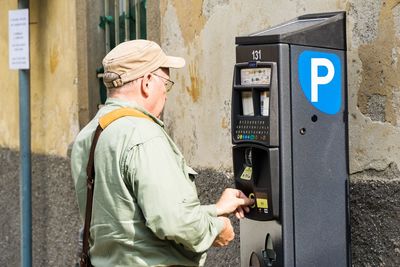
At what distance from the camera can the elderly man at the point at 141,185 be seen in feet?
10.6

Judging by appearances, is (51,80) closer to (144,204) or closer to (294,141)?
(294,141)

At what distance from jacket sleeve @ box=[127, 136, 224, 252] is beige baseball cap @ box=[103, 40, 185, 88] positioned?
0.30 metres

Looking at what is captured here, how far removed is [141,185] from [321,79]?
3.08 ft

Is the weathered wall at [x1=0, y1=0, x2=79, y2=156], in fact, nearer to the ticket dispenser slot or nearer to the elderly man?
the ticket dispenser slot

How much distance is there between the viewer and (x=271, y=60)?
359cm

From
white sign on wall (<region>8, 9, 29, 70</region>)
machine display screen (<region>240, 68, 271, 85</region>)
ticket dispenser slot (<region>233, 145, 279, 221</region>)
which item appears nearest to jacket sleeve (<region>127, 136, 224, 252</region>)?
ticket dispenser slot (<region>233, 145, 279, 221</region>)

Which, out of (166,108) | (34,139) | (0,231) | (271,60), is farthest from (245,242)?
(0,231)

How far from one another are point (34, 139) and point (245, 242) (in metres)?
4.17

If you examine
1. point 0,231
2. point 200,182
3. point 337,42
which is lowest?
point 0,231

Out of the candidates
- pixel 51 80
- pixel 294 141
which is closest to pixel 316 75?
pixel 294 141

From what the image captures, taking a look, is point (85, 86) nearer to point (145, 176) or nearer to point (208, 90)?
point (208, 90)

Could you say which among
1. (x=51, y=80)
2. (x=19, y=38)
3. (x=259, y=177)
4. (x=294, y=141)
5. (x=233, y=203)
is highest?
(x=19, y=38)

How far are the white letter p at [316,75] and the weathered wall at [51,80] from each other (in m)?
3.58

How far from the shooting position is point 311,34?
3678 millimetres
